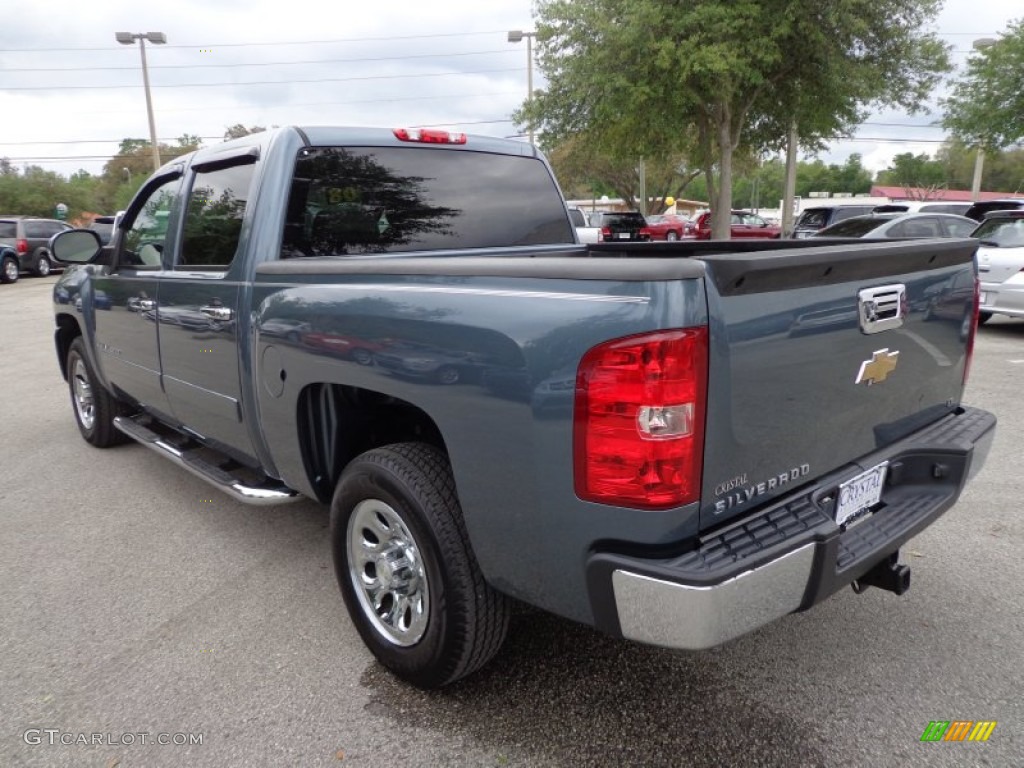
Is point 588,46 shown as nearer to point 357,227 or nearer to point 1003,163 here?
point 357,227

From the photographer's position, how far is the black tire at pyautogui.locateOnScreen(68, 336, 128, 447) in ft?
17.2

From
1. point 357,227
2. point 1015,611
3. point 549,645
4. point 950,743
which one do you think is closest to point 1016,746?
point 950,743

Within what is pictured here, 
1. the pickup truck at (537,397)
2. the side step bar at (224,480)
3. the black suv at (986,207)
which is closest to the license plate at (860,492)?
the pickup truck at (537,397)

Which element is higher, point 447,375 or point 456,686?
point 447,375

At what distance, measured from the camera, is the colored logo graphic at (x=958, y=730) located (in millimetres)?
2287

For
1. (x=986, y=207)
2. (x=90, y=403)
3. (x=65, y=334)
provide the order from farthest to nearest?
(x=986, y=207) → (x=65, y=334) → (x=90, y=403)

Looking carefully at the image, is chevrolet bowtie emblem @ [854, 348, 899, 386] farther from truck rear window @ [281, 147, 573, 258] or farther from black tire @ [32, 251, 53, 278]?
black tire @ [32, 251, 53, 278]

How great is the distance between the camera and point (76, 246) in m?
4.64

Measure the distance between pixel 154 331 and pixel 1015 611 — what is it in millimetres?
4291

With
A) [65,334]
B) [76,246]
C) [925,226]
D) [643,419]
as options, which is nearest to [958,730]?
[643,419]

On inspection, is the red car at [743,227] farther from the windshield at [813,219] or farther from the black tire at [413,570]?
the black tire at [413,570]

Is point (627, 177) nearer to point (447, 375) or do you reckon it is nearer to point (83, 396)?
point (83, 396)

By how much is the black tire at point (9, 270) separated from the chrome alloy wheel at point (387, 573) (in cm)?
2306

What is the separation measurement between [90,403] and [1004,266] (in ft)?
33.4
